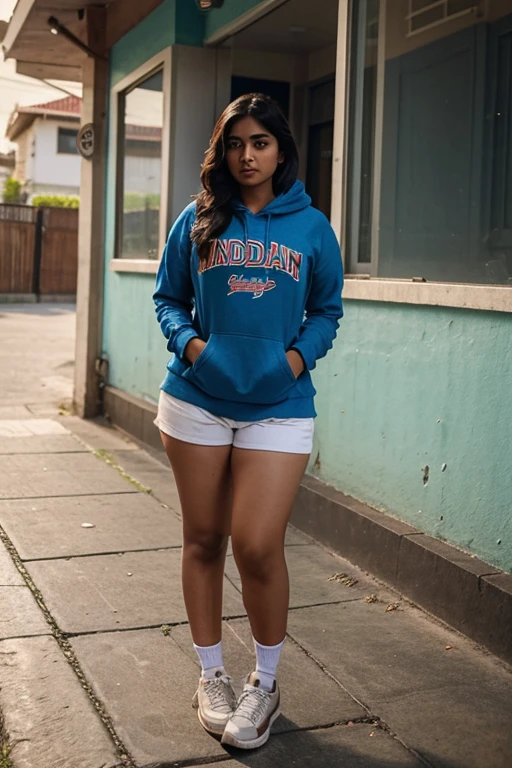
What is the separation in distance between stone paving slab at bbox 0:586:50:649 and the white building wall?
34588 millimetres

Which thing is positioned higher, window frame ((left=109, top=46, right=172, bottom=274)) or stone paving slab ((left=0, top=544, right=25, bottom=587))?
window frame ((left=109, top=46, right=172, bottom=274))

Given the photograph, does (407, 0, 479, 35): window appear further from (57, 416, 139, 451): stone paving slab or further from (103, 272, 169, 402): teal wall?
(57, 416, 139, 451): stone paving slab

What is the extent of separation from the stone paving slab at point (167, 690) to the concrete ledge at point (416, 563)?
710 millimetres

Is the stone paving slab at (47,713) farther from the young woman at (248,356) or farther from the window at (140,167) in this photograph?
the window at (140,167)

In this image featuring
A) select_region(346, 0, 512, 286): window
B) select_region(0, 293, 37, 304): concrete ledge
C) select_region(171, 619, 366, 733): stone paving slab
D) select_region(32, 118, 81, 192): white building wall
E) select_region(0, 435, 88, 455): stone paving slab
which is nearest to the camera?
select_region(171, 619, 366, 733): stone paving slab

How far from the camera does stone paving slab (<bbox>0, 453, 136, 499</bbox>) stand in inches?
245

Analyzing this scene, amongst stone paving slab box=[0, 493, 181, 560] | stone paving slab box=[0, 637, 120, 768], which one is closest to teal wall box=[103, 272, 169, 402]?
stone paving slab box=[0, 493, 181, 560]

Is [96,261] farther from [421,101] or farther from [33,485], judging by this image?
[421,101]

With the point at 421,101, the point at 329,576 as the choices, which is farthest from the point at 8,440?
the point at 421,101

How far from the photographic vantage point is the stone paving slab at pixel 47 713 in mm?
2922

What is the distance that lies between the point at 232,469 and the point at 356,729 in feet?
3.18

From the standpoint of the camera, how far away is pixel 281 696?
3.41m

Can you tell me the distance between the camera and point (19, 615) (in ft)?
13.3

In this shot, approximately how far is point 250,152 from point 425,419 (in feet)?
6.44
